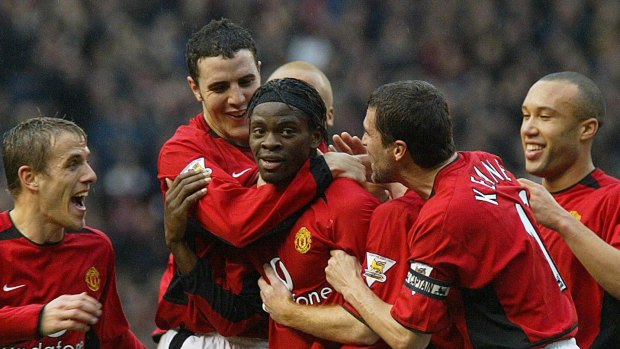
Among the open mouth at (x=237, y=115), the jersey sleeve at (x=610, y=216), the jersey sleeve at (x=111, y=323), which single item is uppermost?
the open mouth at (x=237, y=115)

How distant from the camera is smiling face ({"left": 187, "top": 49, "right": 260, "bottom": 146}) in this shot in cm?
602

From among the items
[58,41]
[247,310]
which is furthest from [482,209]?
[58,41]

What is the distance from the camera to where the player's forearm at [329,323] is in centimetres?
521

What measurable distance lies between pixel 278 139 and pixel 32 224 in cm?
139

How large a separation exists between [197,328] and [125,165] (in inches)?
253

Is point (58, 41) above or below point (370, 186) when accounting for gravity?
below

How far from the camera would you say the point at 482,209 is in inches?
196

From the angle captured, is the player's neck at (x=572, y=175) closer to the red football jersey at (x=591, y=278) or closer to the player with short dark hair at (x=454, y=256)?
the red football jersey at (x=591, y=278)

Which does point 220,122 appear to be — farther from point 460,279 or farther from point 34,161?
point 460,279

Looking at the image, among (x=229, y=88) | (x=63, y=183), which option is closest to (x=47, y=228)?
(x=63, y=183)

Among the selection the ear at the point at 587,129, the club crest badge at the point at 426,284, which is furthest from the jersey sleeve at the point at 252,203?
the ear at the point at 587,129

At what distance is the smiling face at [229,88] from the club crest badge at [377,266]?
1268mm

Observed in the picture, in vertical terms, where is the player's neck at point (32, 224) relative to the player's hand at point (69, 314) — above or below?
above

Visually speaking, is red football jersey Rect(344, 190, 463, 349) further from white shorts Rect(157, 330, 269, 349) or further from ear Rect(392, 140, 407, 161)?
white shorts Rect(157, 330, 269, 349)
